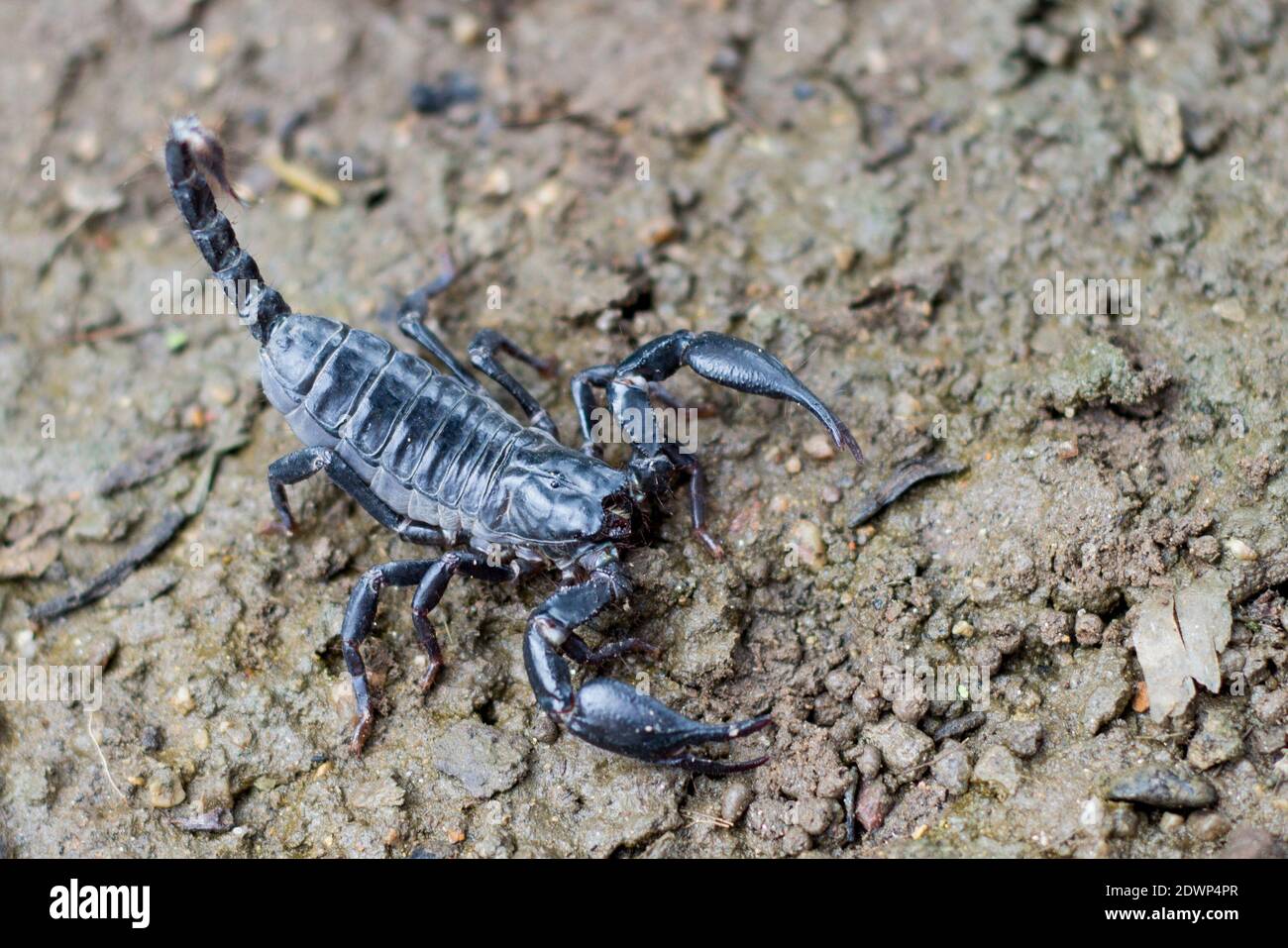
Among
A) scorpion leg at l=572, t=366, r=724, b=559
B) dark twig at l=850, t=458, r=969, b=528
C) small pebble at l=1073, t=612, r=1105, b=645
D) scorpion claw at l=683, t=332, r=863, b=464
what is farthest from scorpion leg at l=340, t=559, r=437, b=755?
small pebble at l=1073, t=612, r=1105, b=645

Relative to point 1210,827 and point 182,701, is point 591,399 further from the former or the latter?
point 1210,827

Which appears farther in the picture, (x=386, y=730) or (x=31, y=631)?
(x=31, y=631)

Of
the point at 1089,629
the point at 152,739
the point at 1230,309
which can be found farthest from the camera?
the point at 1230,309

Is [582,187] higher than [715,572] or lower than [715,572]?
higher

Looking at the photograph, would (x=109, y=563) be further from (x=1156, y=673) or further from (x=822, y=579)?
(x=1156, y=673)

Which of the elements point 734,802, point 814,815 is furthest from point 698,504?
point 814,815

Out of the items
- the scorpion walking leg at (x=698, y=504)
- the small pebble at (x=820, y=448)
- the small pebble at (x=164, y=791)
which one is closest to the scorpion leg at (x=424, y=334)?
the scorpion walking leg at (x=698, y=504)
